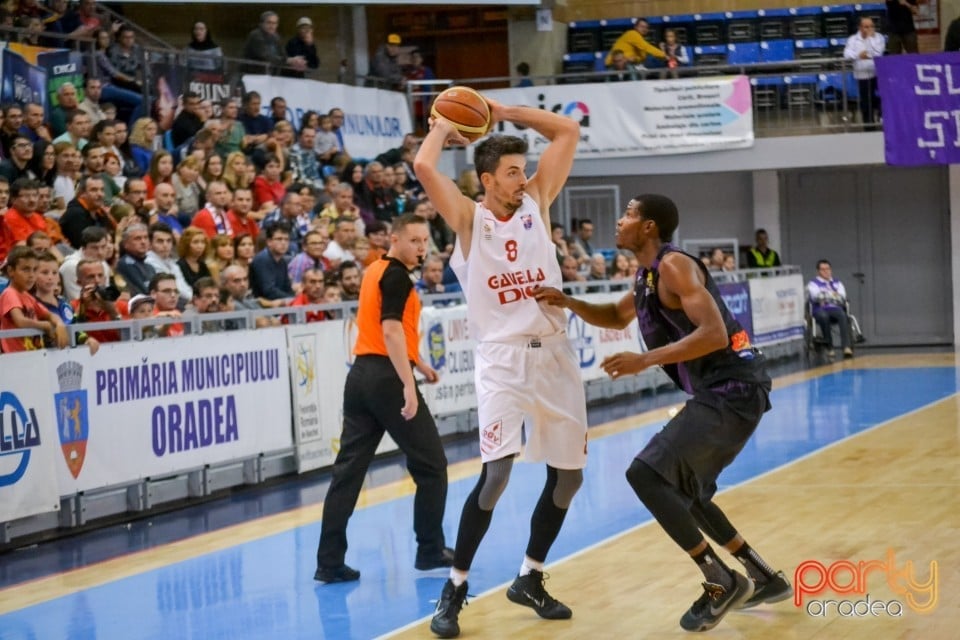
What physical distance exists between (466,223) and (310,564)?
2.92 m

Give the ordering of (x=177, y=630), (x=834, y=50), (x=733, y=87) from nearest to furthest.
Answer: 1. (x=177, y=630)
2. (x=733, y=87)
3. (x=834, y=50)

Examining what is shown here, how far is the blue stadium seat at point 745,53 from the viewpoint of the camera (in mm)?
27344

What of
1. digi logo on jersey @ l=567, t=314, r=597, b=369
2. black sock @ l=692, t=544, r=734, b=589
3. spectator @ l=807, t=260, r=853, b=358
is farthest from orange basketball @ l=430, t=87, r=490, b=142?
spectator @ l=807, t=260, r=853, b=358

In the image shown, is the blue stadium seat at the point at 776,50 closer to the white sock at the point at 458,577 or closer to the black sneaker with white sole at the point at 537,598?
the black sneaker with white sole at the point at 537,598

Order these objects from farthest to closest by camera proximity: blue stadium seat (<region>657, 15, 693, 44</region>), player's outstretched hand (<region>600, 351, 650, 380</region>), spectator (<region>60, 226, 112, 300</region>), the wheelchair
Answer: blue stadium seat (<region>657, 15, 693, 44</region>)
the wheelchair
spectator (<region>60, 226, 112, 300</region>)
player's outstretched hand (<region>600, 351, 650, 380</region>)

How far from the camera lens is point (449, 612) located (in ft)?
21.5

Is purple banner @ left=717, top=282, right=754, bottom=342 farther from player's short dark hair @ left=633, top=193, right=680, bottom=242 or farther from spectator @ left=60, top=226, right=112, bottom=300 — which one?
player's short dark hair @ left=633, top=193, right=680, bottom=242

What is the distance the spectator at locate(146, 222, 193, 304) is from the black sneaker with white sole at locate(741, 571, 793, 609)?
7.10m

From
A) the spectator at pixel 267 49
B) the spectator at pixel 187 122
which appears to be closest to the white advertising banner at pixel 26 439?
the spectator at pixel 187 122

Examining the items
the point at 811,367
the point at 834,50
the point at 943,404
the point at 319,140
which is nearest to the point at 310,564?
the point at 943,404

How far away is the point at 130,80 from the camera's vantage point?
17.0 meters

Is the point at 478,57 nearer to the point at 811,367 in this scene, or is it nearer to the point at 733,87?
the point at 733,87

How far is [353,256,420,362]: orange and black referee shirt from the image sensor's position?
7.82 m

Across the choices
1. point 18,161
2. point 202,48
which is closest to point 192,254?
point 18,161
